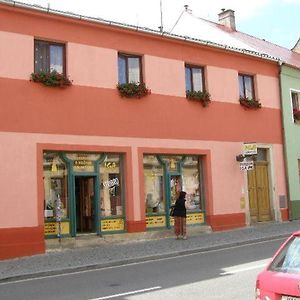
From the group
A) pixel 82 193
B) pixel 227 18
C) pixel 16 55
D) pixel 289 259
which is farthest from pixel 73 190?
pixel 227 18

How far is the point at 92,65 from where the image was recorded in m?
16.3

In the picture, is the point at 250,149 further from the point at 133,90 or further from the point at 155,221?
the point at 133,90

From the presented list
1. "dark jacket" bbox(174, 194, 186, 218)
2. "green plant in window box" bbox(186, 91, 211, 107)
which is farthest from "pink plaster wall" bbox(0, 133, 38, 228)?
"green plant in window box" bbox(186, 91, 211, 107)

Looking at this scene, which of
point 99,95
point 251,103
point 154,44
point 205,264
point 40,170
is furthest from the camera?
point 251,103

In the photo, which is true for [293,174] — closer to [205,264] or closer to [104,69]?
[104,69]

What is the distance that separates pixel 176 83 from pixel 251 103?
3993 mm

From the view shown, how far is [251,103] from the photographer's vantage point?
2075cm

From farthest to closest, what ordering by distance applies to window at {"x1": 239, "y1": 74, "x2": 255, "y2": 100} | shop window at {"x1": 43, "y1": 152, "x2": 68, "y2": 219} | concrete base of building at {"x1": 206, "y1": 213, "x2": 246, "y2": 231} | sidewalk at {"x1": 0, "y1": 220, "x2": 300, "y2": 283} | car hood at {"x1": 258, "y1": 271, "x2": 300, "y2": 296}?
window at {"x1": 239, "y1": 74, "x2": 255, "y2": 100}
concrete base of building at {"x1": 206, "y1": 213, "x2": 246, "y2": 231}
shop window at {"x1": 43, "y1": 152, "x2": 68, "y2": 219}
sidewalk at {"x1": 0, "y1": 220, "x2": 300, "y2": 283}
car hood at {"x1": 258, "y1": 271, "x2": 300, "y2": 296}

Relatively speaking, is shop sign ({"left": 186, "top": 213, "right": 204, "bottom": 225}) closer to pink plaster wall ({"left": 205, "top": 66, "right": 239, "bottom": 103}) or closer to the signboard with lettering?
the signboard with lettering

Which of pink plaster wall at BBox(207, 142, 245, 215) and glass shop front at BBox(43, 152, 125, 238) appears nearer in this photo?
glass shop front at BBox(43, 152, 125, 238)

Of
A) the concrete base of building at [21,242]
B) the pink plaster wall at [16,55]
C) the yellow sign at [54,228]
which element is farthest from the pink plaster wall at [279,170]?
the pink plaster wall at [16,55]

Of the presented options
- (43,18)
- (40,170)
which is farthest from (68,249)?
(43,18)

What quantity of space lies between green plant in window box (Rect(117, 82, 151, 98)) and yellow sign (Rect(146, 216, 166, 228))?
4179 millimetres

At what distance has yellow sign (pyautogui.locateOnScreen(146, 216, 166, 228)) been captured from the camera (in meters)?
17.3
